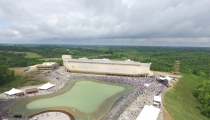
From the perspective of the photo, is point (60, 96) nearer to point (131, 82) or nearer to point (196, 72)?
point (131, 82)

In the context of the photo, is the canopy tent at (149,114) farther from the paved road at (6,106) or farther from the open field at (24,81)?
the open field at (24,81)

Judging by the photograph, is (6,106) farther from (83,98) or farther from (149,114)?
(149,114)

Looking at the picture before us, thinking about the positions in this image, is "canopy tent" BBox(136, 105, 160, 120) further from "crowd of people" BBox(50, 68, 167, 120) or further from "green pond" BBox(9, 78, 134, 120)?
"green pond" BBox(9, 78, 134, 120)

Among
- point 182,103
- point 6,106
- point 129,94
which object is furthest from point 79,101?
point 182,103

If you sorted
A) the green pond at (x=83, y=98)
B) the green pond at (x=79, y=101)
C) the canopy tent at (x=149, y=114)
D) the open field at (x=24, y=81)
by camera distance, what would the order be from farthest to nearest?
the open field at (x=24, y=81), the green pond at (x=83, y=98), the green pond at (x=79, y=101), the canopy tent at (x=149, y=114)

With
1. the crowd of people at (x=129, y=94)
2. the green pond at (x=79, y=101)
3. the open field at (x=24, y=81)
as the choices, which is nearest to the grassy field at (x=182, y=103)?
the crowd of people at (x=129, y=94)

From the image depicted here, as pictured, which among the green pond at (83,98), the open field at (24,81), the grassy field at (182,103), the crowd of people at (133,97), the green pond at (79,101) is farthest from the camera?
the open field at (24,81)

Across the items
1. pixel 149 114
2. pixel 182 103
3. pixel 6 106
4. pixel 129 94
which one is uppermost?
pixel 149 114
